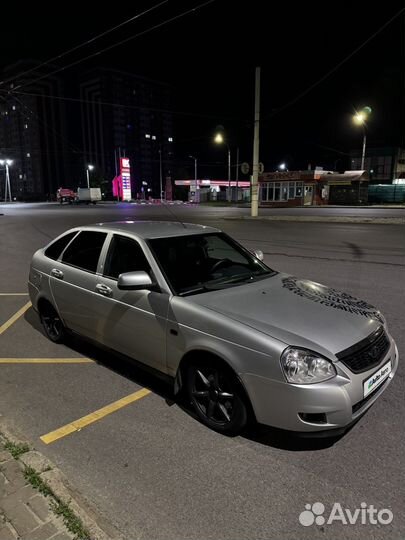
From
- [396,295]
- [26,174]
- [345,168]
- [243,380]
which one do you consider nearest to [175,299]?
[243,380]

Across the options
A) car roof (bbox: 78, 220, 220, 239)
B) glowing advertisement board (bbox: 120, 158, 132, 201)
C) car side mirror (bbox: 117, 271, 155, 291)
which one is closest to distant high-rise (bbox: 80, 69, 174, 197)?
glowing advertisement board (bbox: 120, 158, 132, 201)

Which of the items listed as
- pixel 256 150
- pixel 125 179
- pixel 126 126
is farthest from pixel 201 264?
pixel 126 126

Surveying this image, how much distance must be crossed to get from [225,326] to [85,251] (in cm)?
230

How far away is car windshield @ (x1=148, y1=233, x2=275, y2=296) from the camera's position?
11.7 feet

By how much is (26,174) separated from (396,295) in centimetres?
14662

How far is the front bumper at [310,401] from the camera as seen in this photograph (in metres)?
2.58

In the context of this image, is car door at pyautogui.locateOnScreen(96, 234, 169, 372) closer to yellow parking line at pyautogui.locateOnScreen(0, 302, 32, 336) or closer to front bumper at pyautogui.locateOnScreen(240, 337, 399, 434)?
front bumper at pyautogui.locateOnScreen(240, 337, 399, 434)

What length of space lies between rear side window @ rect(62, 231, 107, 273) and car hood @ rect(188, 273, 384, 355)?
150cm

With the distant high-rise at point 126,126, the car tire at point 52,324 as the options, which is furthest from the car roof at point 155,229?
the distant high-rise at point 126,126

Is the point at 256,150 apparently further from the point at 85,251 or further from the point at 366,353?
the point at 366,353

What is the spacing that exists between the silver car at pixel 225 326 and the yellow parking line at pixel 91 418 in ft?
Answer: 1.20

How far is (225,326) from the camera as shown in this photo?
A: 2879mm

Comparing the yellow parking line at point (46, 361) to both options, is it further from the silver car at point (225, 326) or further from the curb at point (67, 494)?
the curb at point (67, 494)

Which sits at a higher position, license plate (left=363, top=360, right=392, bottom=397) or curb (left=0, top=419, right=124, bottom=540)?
license plate (left=363, top=360, right=392, bottom=397)
